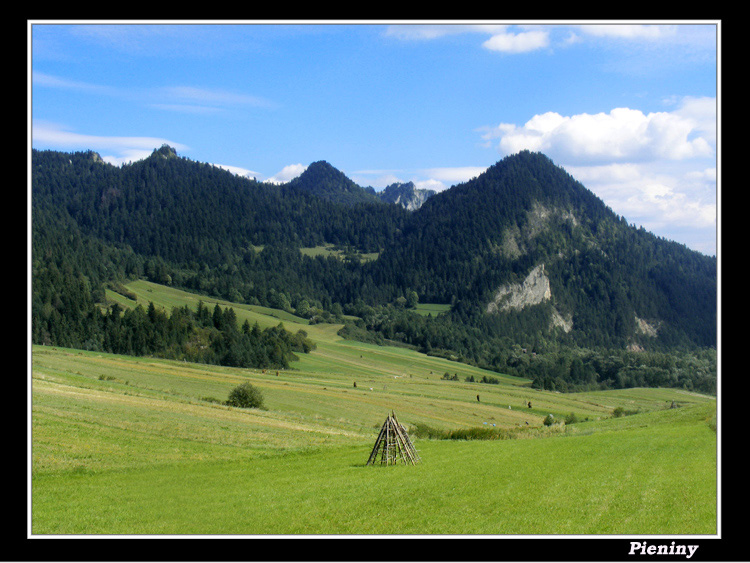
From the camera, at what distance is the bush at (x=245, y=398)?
6438cm

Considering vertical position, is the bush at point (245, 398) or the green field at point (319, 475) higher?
the green field at point (319, 475)

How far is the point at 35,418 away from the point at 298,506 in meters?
24.7

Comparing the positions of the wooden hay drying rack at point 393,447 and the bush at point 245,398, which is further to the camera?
the bush at point 245,398

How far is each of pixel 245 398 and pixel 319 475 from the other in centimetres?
3920

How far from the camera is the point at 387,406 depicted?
7781 cm

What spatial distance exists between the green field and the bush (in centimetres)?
377

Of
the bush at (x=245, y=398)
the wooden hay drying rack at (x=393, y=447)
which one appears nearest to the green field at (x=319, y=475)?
the wooden hay drying rack at (x=393, y=447)

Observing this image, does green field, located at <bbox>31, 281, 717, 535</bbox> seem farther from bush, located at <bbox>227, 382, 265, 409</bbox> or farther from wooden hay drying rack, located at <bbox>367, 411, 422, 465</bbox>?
bush, located at <bbox>227, 382, 265, 409</bbox>

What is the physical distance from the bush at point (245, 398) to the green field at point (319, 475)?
377 centimetres

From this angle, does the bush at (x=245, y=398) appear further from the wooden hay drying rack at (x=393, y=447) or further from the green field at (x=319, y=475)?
the wooden hay drying rack at (x=393, y=447)

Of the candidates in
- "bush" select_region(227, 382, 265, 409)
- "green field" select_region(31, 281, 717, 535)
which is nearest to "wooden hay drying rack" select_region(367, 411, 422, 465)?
"green field" select_region(31, 281, 717, 535)

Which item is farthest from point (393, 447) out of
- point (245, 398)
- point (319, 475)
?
point (245, 398)
